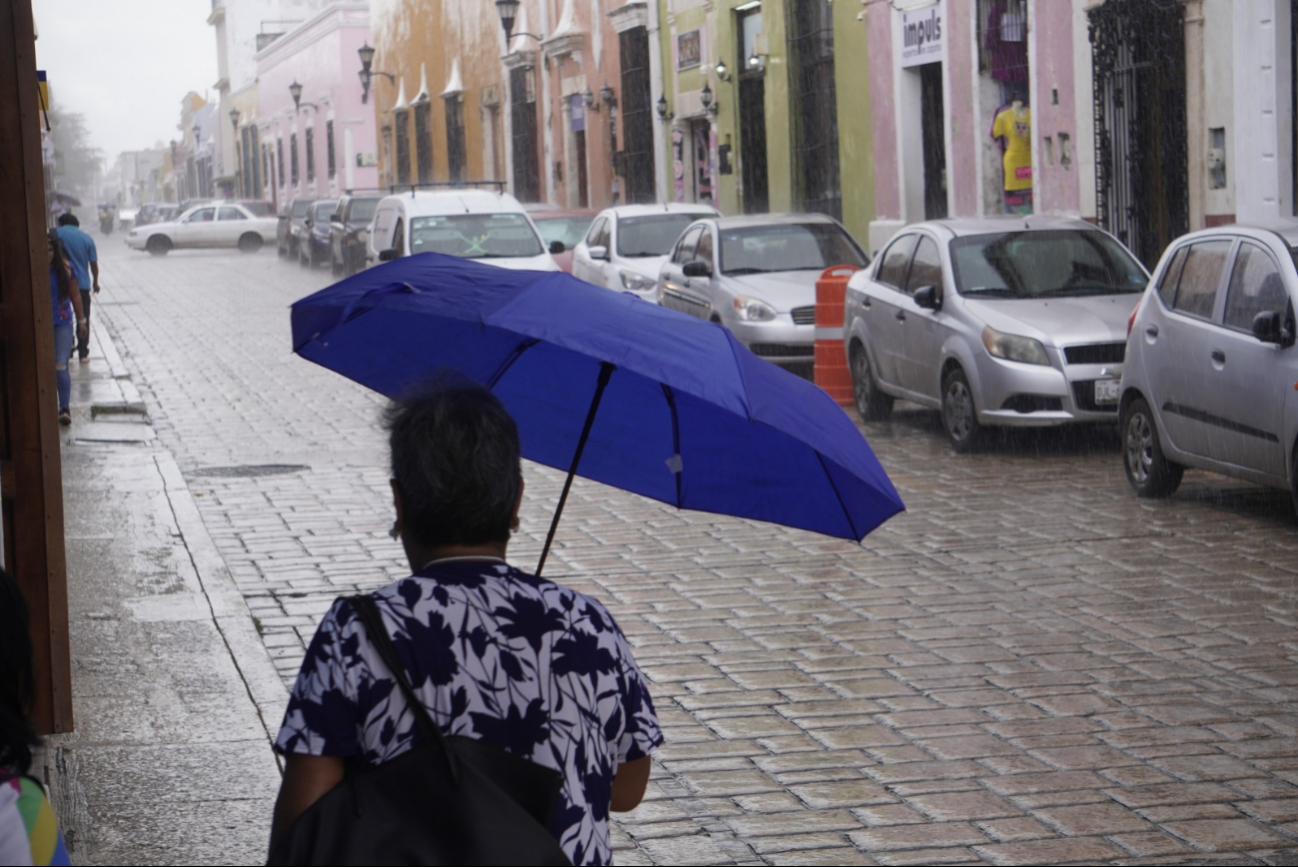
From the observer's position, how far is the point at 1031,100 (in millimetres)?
20844

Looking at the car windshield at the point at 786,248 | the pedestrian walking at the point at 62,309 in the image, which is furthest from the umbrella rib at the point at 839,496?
the car windshield at the point at 786,248

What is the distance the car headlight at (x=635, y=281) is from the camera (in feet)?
69.2

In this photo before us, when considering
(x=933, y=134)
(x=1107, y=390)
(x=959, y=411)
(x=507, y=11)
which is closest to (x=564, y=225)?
(x=933, y=134)

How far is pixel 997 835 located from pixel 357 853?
3.21 metres

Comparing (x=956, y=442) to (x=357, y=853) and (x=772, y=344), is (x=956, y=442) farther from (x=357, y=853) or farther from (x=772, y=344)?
(x=357, y=853)

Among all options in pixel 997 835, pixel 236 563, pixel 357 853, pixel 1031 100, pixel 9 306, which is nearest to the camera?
pixel 357 853

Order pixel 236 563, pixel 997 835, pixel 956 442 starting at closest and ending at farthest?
pixel 997 835 < pixel 236 563 < pixel 956 442

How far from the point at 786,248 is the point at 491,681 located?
1630 cm

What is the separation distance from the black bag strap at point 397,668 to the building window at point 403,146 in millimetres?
55269

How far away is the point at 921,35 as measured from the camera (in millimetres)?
23469

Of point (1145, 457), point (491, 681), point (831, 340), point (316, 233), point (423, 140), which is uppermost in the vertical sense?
point (423, 140)

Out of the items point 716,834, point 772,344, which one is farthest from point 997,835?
point 772,344

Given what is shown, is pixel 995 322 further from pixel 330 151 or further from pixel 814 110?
pixel 330 151

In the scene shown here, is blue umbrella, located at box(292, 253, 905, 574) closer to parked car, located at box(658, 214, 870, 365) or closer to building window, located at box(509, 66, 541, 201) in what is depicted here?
parked car, located at box(658, 214, 870, 365)
